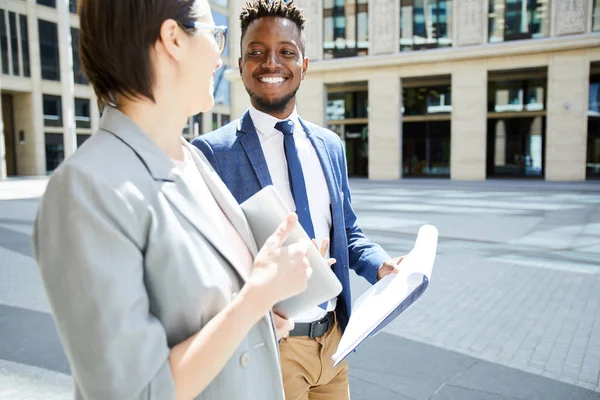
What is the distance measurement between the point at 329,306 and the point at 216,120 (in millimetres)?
47011

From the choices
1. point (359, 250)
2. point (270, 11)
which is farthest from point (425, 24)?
point (359, 250)

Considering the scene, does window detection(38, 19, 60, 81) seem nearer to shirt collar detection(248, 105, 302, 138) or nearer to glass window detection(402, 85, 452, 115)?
glass window detection(402, 85, 452, 115)

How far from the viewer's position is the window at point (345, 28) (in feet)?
87.1

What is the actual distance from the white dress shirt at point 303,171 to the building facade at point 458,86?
24540mm

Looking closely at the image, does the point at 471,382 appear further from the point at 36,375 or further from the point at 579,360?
the point at 36,375

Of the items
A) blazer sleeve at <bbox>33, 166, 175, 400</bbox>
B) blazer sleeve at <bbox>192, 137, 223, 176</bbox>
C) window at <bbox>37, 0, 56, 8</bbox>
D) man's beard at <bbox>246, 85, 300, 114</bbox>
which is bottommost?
blazer sleeve at <bbox>33, 166, 175, 400</bbox>

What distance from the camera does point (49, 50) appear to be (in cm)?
3344

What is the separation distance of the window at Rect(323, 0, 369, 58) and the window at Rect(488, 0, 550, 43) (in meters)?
6.66

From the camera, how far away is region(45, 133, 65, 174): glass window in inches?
1342

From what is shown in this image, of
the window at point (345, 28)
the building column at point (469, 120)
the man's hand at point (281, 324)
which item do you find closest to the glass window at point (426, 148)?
the building column at point (469, 120)

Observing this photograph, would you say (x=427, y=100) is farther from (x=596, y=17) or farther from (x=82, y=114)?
(x=82, y=114)

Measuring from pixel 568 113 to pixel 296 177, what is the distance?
24962 millimetres

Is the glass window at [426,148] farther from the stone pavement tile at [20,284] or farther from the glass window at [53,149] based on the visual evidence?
the glass window at [53,149]

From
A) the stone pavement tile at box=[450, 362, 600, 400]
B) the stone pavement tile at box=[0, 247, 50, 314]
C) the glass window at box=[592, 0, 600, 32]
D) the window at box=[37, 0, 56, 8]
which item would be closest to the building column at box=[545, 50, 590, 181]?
the glass window at box=[592, 0, 600, 32]
